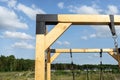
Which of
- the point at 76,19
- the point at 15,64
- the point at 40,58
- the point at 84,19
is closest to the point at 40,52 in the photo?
→ the point at 40,58

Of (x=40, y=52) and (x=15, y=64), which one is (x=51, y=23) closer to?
(x=40, y=52)

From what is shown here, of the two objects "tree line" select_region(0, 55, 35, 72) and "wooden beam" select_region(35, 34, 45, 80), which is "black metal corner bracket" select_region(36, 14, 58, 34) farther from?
"tree line" select_region(0, 55, 35, 72)

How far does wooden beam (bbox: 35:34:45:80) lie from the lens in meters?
4.29

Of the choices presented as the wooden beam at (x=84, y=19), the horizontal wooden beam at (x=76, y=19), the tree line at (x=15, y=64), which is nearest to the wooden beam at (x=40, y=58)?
the horizontal wooden beam at (x=76, y=19)

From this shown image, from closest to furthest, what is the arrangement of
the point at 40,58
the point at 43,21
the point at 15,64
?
the point at 40,58
the point at 43,21
the point at 15,64

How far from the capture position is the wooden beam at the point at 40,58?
169 inches

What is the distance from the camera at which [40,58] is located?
4.33 meters

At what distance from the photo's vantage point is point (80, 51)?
9539mm

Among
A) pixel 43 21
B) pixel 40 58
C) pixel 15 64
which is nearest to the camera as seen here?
pixel 40 58

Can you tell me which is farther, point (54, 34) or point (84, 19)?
point (84, 19)

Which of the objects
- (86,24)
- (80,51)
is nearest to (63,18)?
(86,24)

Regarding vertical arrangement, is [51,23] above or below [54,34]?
above

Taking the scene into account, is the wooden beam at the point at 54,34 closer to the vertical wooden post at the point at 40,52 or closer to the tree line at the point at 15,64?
the vertical wooden post at the point at 40,52

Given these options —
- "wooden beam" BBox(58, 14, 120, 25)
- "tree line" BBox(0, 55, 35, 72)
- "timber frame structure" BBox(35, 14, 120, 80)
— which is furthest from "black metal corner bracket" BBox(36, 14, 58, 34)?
"tree line" BBox(0, 55, 35, 72)
